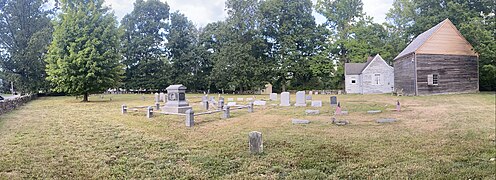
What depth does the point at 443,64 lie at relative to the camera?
→ 22.9 m

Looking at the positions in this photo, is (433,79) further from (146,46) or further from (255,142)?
(146,46)

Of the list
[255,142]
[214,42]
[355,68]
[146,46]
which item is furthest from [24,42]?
[355,68]

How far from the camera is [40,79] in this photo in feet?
102

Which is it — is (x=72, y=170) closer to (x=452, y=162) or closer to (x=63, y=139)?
(x=63, y=139)

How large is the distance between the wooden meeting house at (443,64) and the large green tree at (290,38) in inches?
604

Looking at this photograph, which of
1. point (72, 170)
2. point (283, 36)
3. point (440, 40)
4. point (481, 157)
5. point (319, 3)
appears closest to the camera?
point (72, 170)

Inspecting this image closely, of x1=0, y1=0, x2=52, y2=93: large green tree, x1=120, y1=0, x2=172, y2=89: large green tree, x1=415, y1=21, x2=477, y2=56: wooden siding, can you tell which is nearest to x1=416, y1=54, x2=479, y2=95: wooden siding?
x1=415, y1=21, x2=477, y2=56: wooden siding

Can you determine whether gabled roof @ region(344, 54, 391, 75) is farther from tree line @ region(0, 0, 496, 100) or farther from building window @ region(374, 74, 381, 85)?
tree line @ region(0, 0, 496, 100)

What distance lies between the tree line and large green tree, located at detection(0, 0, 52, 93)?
0.33 ft

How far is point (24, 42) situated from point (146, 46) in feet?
43.9

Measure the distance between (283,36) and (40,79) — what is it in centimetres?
2767

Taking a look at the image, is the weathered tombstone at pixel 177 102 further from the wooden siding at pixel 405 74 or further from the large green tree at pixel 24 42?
the large green tree at pixel 24 42

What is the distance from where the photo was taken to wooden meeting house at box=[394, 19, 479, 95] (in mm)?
22453

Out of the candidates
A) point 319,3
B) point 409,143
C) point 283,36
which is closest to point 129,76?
point 283,36
